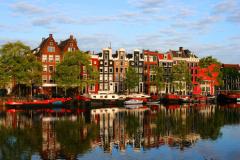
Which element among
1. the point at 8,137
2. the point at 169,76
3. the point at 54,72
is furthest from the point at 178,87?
the point at 8,137

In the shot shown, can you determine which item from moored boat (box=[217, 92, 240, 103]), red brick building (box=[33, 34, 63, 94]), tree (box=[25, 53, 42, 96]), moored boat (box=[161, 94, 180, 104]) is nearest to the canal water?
tree (box=[25, 53, 42, 96])

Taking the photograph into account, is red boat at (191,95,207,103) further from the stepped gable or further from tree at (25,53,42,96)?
tree at (25,53,42,96)

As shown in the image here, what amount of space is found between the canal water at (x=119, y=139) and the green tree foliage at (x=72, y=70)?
3120 cm

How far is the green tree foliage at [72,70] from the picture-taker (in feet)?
266

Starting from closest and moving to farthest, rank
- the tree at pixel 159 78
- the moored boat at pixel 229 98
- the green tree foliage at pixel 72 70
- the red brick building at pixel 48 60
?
→ the green tree foliage at pixel 72 70 → the red brick building at pixel 48 60 → the tree at pixel 159 78 → the moored boat at pixel 229 98

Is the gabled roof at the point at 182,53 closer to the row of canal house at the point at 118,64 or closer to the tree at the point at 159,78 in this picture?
the row of canal house at the point at 118,64

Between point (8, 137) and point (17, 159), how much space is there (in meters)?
9.70

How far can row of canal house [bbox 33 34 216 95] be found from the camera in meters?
90.4

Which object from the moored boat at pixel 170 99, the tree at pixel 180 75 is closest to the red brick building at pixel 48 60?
the moored boat at pixel 170 99

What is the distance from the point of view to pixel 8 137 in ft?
121

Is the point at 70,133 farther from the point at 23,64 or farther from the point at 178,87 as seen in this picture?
the point at 178,87

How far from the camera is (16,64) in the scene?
7562 centimetres

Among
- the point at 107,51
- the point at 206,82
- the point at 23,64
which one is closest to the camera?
the point at 23,64

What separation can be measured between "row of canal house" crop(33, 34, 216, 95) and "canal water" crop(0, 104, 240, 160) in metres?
41.3
